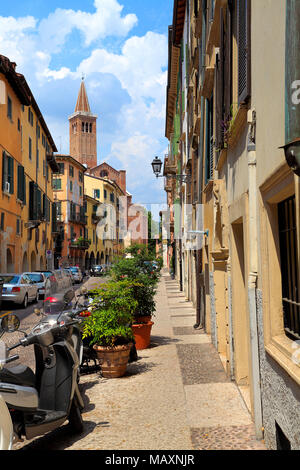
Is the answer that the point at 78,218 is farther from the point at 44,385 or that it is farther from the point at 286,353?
the point at 286,353

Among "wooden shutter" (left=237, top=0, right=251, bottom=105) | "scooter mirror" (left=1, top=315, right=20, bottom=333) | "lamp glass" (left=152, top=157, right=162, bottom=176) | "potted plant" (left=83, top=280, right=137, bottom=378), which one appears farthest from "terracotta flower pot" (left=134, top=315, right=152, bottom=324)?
"lamp glass" (left=152, top=157, right=162, bottom=176)

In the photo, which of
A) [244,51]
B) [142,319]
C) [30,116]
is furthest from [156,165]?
[30,116]

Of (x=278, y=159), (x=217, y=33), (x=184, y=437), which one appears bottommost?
(x=184, y=437)

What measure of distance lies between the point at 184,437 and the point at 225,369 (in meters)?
2.87

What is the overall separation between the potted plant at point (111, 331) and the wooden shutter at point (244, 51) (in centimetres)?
362

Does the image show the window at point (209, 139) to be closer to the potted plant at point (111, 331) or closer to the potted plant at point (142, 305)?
the potted plant at point (142, 305)

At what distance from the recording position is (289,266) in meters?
3.82

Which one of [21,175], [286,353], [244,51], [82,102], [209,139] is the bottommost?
[286,353]

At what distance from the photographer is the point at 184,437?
186 inches

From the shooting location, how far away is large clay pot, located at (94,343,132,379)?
7084 mm

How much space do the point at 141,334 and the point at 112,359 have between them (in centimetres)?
241

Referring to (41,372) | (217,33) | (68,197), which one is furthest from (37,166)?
(41,372)
